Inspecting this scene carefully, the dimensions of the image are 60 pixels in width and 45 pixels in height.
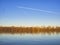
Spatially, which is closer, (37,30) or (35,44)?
(35,44)

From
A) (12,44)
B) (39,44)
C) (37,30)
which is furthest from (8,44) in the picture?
(37,30)

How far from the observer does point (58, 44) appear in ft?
25.5

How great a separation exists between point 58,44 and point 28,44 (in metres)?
1.35

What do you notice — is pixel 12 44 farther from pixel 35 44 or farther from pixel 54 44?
pixel 54 44

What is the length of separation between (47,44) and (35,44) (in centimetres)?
54

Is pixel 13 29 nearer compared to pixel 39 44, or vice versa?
pixel 39 44

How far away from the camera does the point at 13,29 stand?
71.8ft

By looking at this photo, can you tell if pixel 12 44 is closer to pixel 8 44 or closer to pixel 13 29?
pixel 8 44

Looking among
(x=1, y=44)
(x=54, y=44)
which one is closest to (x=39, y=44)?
(x=54, y=44)

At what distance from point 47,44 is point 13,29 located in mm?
14455

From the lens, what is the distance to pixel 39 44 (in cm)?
777

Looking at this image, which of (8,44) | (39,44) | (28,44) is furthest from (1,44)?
(39,44)

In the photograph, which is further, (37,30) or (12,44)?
(37,30)

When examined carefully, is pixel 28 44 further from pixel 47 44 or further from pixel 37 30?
pixel 37 30
